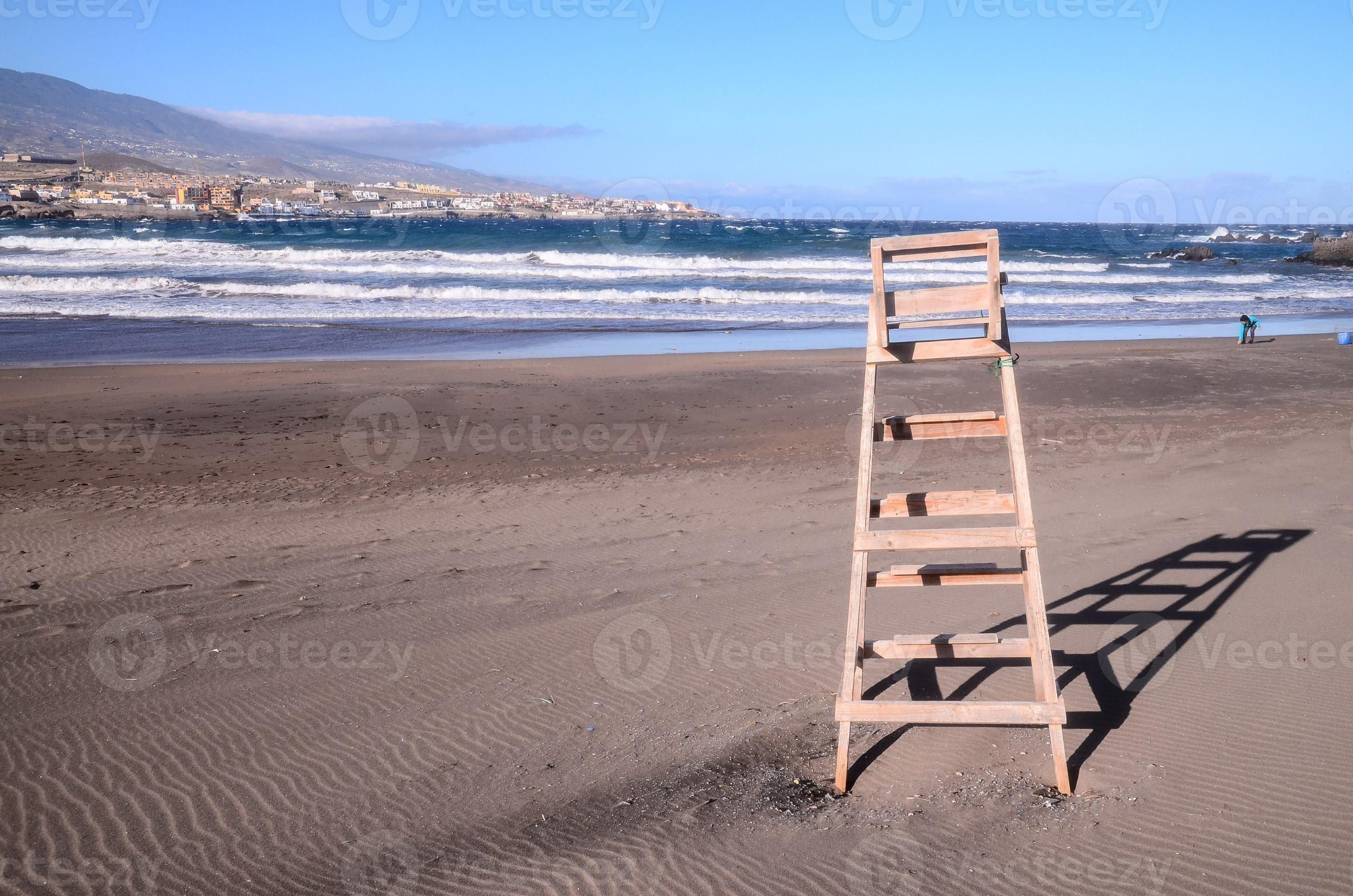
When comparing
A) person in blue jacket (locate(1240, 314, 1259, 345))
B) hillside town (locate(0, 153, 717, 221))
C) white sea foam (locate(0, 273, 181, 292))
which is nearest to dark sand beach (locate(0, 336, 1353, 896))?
person in blue jacket (locate(1240, 314, 1259, 345))

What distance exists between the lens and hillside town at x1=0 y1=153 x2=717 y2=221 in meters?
90.5

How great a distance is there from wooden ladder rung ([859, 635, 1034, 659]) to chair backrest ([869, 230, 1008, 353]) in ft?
4.62

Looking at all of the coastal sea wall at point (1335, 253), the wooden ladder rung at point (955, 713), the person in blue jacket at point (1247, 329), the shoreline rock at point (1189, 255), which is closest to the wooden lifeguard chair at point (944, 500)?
the wooden ladder rung at point (955, 713)

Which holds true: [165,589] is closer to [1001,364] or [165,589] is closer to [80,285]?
[1001,364]

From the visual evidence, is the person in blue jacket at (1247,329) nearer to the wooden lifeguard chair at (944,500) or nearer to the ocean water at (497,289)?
the ocean water at (497,289)

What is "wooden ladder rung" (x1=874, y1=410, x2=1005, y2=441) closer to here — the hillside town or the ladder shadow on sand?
the ladder shadow on sand

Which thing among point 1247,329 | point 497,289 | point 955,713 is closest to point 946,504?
point 955,713

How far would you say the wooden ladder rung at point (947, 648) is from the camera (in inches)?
161

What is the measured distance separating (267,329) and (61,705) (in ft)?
61.2

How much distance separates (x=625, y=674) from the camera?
15.8 feet

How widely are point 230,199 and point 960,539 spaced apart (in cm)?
11451

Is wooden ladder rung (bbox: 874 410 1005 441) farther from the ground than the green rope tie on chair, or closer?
closer

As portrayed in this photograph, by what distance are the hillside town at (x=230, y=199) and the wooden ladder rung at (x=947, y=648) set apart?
94.1m

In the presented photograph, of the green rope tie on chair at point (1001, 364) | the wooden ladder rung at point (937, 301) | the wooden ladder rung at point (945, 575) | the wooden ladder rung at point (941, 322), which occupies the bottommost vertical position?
the wooden ladder rung at point (945, 575)
